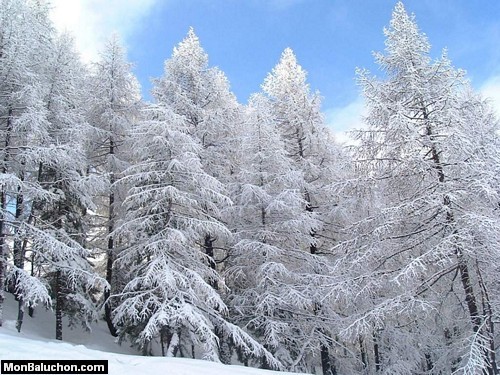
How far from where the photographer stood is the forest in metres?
10.1

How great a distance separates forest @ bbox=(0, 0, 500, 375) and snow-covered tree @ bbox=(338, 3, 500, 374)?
59 millimetres

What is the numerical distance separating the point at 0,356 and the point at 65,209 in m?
8.67

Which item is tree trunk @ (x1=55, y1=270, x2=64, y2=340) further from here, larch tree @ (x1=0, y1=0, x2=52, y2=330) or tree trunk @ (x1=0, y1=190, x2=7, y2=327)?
tree trunk @ (x1=0, y1=190, x2=7, y2=327)

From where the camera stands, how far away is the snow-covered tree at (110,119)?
1703 cm

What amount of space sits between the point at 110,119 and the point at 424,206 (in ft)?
44.7

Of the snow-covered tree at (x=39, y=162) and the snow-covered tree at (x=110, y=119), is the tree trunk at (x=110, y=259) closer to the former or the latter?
the snow-covered tree at (x=110, y=119)

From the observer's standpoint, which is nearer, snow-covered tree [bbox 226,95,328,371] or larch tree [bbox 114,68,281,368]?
larch tree [bbox 114,68,281,368]

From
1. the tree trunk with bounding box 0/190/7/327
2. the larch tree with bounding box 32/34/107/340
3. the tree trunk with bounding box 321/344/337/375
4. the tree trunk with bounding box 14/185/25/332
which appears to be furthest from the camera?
the tree trunk with bounding box 321/344/337/375

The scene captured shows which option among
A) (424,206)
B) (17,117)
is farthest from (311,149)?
(17,117)

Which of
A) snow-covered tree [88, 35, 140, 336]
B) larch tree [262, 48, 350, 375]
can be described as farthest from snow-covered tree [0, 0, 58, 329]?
larch tree [262, 48, 350, 375]

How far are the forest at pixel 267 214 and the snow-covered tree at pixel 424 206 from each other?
6cm

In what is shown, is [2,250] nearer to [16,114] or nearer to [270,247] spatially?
[16,114]

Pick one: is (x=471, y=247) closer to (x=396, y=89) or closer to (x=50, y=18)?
(x=396, y=89)

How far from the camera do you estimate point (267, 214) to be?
1477 centimetres
